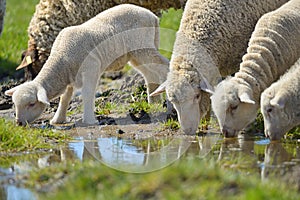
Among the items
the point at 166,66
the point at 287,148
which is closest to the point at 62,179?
the point at 287,148

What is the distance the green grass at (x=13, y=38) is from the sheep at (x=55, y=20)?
2129 millimetres

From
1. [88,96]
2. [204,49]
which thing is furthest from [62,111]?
[204,49]

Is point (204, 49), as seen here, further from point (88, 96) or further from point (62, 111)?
point (62, 111)

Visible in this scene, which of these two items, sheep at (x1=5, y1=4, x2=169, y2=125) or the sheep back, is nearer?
the sheep back

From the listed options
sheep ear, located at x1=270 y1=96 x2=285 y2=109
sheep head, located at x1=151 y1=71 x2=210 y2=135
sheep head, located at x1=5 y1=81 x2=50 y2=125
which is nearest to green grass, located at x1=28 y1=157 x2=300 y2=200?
sheep ear, located at x1=270 y1=96 x2=285 y2=109

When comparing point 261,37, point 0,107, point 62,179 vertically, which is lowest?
point 62,179

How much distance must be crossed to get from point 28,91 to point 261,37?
2.87 metres

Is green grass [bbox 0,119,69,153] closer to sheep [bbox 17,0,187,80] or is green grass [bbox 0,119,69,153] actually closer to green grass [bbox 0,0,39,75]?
sheep [bbox 17,0,187,80]

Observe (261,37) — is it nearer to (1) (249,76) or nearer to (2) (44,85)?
(1) (249,76)

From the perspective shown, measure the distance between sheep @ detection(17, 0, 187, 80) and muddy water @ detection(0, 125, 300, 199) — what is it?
105 inches

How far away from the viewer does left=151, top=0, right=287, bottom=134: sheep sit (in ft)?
27.3

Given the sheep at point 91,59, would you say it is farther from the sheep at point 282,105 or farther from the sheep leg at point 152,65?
the sheep at point 282,105

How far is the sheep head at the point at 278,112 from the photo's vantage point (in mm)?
7352

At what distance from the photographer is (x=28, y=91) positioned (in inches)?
355
